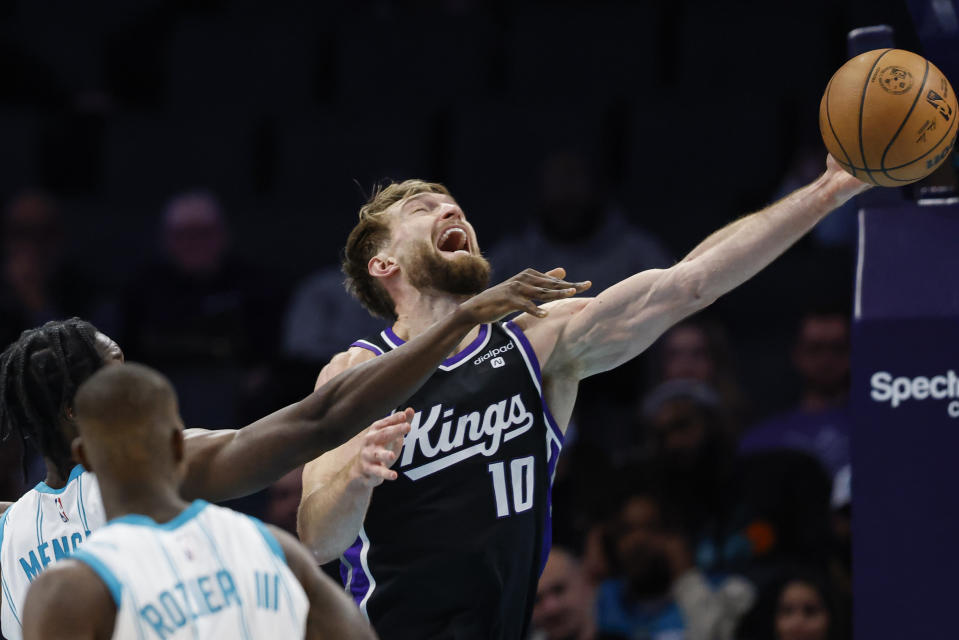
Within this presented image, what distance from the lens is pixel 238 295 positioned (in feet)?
34.0

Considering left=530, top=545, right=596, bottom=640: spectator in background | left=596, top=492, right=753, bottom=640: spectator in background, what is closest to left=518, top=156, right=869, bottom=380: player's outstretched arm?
left=530, top=545, right=596, bottom=640: spectator in background

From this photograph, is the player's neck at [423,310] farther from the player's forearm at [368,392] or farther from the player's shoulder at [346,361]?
the player's forearm at [368,392]

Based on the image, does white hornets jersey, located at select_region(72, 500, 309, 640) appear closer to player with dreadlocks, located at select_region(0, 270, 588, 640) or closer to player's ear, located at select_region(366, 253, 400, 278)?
player with dreadlocks, located at select_region(0, 270, 588, 640)

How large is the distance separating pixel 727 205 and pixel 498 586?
237 inches

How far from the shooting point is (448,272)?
18.7 feet

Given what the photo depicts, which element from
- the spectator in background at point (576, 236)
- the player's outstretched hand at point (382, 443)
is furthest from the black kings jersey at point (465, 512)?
the spectator in background at point (576, 236)

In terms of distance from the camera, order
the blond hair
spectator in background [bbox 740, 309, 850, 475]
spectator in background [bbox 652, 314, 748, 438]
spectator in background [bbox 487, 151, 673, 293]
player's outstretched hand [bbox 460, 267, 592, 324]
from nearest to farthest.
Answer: player's outstretched hand [bbox 460, 267, 592, 324] → the blond hair → spectator in background [bbox 740, 309, 850, 475] → spectator in background [bbox 652, 314, 748, 438] → spectator in background [bbox 487, 151, 673, 293]

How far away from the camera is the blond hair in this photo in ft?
19.7

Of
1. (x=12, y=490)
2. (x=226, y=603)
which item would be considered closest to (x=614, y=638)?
(x=12, y=490)

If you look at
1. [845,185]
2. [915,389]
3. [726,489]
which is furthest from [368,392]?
[726,489]

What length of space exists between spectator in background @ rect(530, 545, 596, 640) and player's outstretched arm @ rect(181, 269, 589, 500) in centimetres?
398

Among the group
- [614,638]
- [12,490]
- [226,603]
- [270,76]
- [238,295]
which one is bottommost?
[614,638]

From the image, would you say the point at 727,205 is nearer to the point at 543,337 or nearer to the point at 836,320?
the point at 836,320

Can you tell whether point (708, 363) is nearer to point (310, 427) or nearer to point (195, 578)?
point (310, 427)
